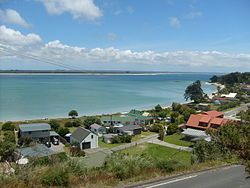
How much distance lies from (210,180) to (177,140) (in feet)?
73.9

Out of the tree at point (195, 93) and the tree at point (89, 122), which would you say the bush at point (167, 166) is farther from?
the tree at point (195, 93)

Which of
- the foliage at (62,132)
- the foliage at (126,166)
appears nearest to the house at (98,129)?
the foliage at (62,132)

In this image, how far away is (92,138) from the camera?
2723 cm

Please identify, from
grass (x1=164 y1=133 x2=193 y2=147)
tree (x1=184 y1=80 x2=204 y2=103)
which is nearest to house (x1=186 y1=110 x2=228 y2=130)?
grass (x1=164 y1=133 x2=193 y2=147)

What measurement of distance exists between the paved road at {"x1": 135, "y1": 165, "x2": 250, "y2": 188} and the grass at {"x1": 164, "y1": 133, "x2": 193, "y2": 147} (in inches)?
766

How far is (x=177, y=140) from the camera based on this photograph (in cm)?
2883

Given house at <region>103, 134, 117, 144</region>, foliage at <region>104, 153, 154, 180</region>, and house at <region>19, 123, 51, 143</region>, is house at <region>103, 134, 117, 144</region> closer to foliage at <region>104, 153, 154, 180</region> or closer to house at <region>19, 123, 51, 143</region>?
house at <region>19, 123, 51, 143</region>

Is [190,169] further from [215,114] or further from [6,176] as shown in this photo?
[215,114]

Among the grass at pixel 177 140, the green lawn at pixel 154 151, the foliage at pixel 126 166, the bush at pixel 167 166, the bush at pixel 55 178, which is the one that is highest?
the bush at pixel 55 178

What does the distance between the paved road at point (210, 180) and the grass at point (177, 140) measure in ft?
63.9

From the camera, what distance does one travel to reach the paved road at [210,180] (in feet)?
20.0

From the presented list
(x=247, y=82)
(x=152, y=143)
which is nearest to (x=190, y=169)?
(x=152, y=143)

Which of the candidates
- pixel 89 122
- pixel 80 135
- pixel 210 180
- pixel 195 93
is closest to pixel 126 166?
pixel 210 180

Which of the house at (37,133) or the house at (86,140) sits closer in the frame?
the house at (86,140)
